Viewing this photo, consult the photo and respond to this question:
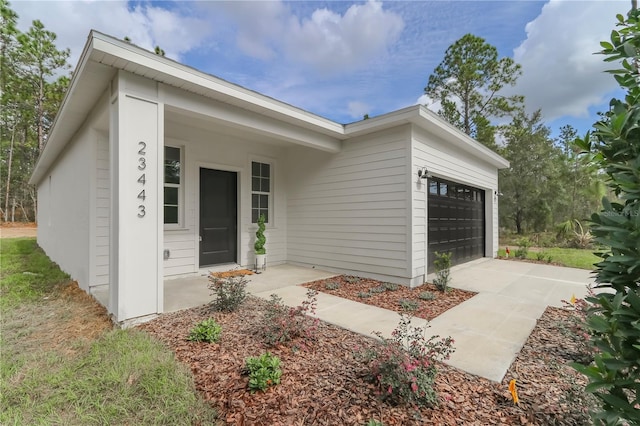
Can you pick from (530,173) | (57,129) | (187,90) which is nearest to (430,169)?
(187,90)

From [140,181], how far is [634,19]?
4227 mm

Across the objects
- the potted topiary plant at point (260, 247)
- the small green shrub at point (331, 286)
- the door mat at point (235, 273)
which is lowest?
the small green shrub at point (331, 286)

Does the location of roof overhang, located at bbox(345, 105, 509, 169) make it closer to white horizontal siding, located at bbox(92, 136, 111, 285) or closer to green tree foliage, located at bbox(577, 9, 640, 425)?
green tree foliage, located at bbox(577, 9, 640, 425)

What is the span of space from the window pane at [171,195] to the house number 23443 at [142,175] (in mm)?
2292

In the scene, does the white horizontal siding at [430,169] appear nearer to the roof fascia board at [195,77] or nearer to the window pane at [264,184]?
the roof fascia board at [195,77]

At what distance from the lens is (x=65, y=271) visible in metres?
6.57

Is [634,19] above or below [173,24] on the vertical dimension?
below

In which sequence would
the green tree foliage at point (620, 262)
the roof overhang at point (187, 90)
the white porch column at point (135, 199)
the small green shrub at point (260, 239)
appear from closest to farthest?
the green tree foliage at point (620, 262), the roof overhang at point (187, 90), the white porch column at point (135, 199), the small green shrub at point (260, 239)

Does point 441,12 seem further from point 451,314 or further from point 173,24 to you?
point 451,314

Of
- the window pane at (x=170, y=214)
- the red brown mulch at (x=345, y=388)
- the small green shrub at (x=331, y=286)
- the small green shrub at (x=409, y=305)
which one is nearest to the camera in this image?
the red brown mulch at (x=345, y=388)

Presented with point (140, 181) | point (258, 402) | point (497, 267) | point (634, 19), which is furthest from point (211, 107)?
point (497, 267)

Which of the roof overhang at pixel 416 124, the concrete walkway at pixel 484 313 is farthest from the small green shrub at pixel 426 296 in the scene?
the roof overhang at pixel 416 124

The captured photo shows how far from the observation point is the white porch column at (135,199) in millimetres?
3389

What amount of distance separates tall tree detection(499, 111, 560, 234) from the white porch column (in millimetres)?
16382
